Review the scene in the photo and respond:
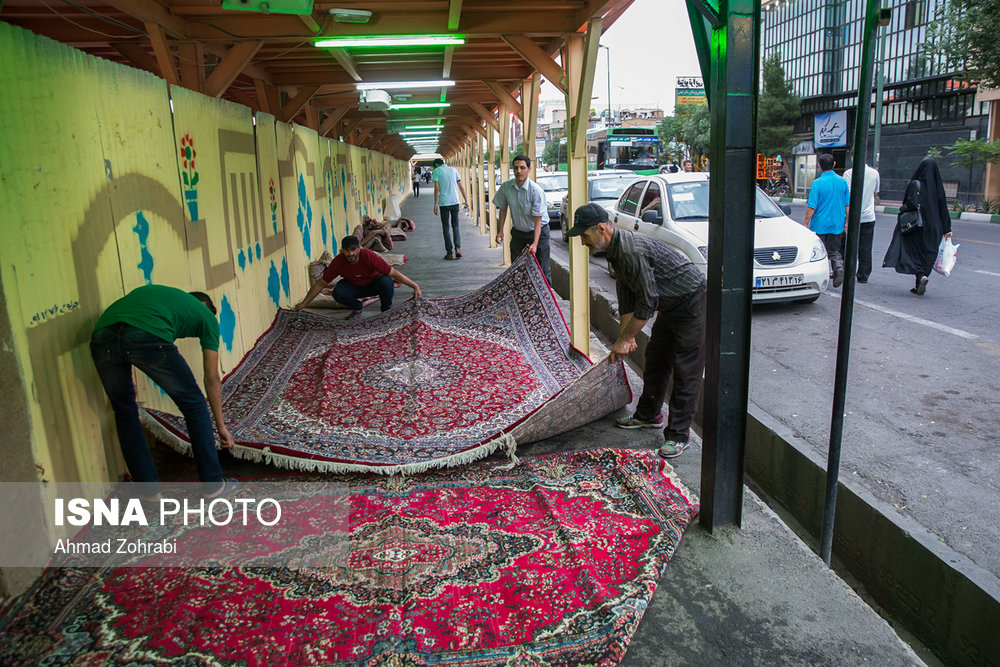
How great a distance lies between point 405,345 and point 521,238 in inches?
103

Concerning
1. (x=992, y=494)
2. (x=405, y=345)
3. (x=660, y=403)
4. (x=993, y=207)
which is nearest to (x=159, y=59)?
(x=405, y=345)

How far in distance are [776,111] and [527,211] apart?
3351 cm

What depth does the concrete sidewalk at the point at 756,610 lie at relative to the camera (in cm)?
279

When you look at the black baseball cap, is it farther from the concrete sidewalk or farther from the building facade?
the building facade

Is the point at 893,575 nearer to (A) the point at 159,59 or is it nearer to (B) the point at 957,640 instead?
(B) the point at 957,640

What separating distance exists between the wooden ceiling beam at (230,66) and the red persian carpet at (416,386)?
8.16ft

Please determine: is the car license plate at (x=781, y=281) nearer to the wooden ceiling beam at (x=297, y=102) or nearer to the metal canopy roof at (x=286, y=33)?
the metal canopy roof at (x=286, y=33)

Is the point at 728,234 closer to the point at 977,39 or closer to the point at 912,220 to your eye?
the point at 912,220

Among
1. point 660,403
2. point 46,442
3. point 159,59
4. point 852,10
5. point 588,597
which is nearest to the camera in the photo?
point 588,597

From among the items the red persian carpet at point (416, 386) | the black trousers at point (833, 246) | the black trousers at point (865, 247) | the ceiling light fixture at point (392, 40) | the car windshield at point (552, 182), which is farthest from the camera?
the car windshield at point (552, 182)

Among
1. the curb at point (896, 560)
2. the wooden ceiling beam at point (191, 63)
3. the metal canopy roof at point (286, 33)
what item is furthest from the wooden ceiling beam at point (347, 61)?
the curb at point (896, 560)

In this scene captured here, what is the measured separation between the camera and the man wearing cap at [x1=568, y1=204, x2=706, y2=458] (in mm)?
4500

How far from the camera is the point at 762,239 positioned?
891cm

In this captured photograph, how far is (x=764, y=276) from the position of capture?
8758 millimetres
